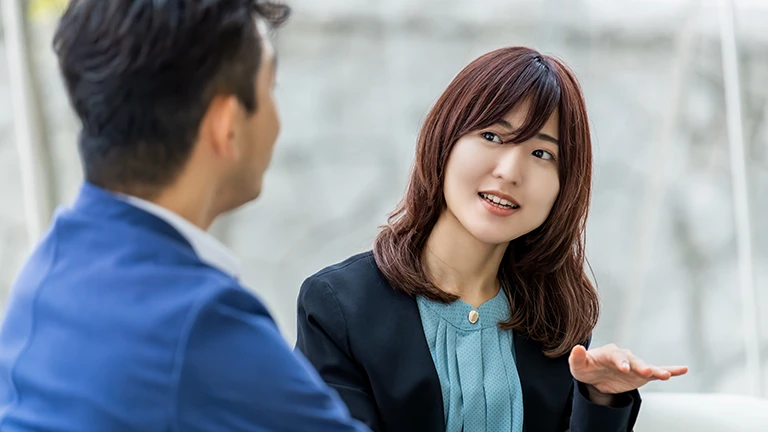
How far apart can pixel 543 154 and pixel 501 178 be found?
0.11 meters

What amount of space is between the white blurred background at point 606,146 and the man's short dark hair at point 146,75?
2298 millimetres

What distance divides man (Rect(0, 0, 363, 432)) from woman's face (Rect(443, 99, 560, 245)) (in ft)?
2.18

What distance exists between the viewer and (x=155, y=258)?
980mm

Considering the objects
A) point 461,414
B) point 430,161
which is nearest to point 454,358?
point 461,414

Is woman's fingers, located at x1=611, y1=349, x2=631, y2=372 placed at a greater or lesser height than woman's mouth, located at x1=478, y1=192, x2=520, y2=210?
lesser

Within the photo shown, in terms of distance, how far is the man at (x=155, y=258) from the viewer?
927 millimetres

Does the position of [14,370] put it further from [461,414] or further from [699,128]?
[699,128]

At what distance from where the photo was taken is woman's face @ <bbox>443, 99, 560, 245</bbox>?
5.57 feet

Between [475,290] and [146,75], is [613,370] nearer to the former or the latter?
[475,290]

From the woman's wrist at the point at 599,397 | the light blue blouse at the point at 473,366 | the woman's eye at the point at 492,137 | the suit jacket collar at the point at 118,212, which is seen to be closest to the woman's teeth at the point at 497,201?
the woman's eye at the point at 492,137

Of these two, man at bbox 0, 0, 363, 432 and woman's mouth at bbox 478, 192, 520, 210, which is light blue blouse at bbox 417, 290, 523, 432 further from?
man at bbox 0, 0, 363, 432

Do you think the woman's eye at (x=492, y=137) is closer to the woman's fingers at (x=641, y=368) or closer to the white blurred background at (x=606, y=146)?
the woman's fingers at (x=641, y=368)

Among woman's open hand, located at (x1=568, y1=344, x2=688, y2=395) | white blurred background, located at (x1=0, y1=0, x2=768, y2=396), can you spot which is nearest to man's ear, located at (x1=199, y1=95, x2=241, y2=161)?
woman's open hand, located at (x1=568, y1=344, x2=688, y2=395)

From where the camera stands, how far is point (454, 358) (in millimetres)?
1770
